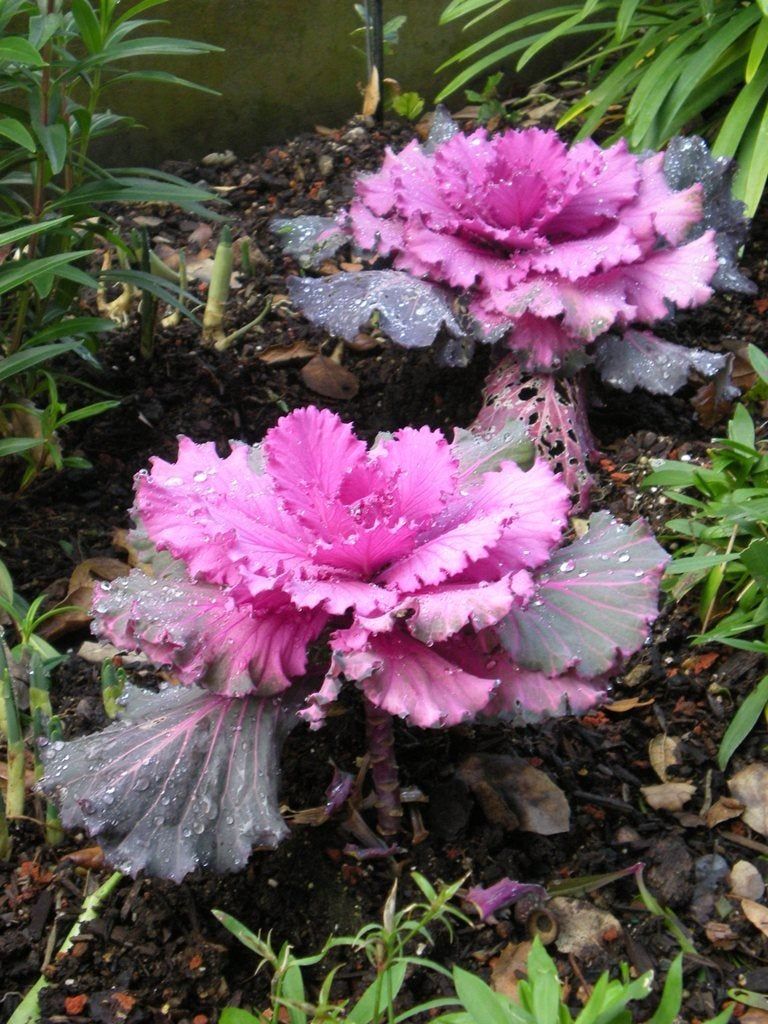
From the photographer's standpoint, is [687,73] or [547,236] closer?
[547,236]

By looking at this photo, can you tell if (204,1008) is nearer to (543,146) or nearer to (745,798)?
(745,798)

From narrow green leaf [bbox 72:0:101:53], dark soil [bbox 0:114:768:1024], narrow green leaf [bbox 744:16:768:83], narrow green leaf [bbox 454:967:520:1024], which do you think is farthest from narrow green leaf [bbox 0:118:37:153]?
narrow green leaf [bbox 744:16:768:83]

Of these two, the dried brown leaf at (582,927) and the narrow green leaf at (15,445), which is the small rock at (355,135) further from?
the dried brown leaf at (582,927)

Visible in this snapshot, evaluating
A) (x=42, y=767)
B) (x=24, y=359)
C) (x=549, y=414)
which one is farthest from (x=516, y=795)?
(x=24, y=359)

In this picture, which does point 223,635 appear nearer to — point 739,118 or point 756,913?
point 756,913

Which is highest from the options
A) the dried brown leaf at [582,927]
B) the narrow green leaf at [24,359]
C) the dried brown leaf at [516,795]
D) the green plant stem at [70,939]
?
the narrow green leaf at [24,359]

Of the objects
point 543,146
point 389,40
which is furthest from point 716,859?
point 389,40

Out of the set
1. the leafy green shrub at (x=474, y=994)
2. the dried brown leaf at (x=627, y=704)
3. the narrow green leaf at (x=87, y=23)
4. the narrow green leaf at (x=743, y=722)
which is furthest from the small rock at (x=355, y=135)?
the leafy green shrub at (x=474, y=994)
